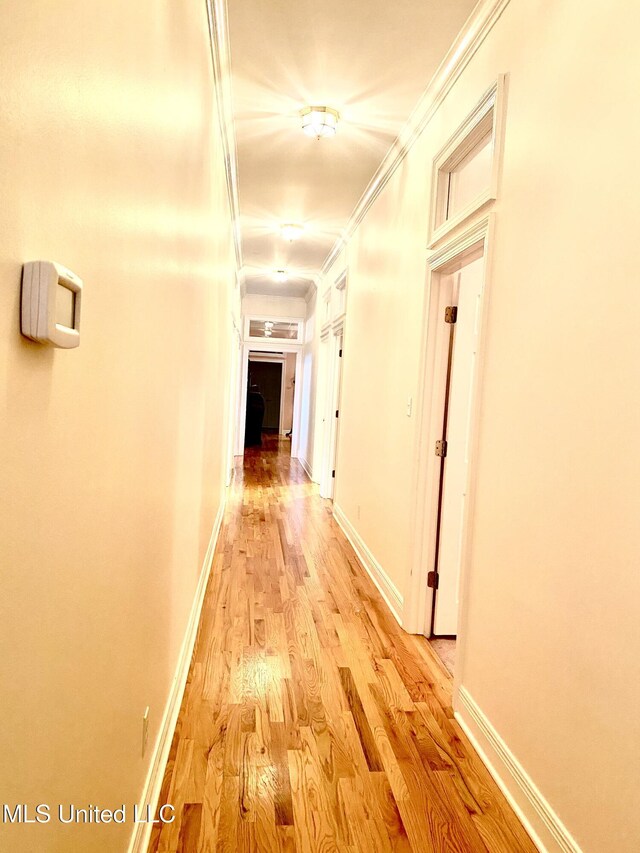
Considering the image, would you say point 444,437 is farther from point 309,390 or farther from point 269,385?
point 269,385

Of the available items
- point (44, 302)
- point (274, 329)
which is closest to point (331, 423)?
point (274, 329)

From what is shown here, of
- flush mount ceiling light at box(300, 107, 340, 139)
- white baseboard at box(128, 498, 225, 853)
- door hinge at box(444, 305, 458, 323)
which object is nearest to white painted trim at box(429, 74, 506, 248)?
door hinge at box(444, 305, 458, 323)

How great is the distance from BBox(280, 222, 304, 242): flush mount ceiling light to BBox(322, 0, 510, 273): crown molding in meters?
1.16

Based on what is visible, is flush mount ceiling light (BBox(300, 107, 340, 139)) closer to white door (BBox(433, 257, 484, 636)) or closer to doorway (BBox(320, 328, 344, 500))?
white door (BBox(433, 257, 484, 636))

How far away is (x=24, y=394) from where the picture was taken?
2.12ft

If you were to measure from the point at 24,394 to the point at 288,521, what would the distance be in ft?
16.6

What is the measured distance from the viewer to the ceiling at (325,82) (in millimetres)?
2547

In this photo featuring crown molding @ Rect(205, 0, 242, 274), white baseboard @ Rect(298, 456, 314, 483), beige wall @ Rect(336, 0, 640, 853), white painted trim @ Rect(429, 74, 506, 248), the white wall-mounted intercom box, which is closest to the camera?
the white wall-mounted intercom box

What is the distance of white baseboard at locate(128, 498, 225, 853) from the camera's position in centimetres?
153

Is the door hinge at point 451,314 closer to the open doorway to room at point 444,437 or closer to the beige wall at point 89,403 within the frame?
the open doorway to room at point 444,437

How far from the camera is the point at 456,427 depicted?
3109 mm

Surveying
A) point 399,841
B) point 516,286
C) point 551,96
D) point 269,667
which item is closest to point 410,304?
point 516,286

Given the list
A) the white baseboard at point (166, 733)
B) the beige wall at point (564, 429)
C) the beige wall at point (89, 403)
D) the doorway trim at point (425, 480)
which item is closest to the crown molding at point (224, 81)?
the beige wall at point (89, 403)

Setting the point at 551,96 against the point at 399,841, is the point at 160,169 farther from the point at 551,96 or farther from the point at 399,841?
the point at 399,841
